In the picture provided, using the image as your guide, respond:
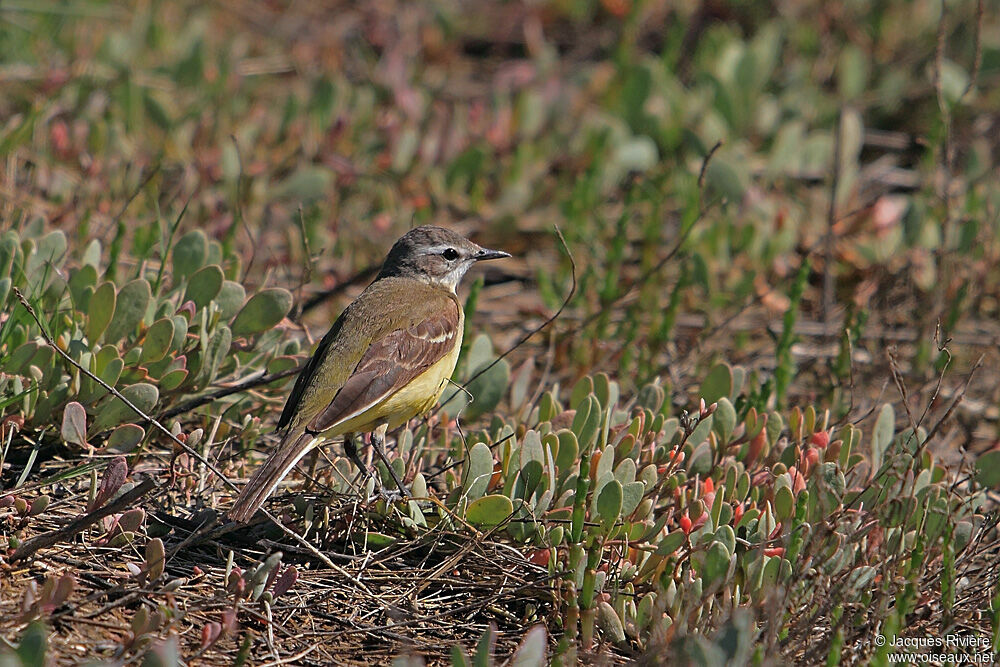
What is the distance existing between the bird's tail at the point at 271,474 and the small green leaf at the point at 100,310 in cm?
103

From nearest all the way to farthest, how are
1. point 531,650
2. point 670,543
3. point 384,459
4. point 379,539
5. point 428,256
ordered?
point 531,650, point 670,543, point 379,539, point 384,459, point 428,256

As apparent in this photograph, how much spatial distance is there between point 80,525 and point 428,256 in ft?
8.23

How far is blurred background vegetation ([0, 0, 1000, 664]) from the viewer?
5812 millimetres

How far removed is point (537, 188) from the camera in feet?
26.8

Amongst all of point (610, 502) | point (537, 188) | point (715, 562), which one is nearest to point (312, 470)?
point (610, 502)

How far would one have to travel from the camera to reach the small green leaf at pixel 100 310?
5.05 metres

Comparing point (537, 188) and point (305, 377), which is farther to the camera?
point (537, 188)

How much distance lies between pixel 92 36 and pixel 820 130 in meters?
5.66

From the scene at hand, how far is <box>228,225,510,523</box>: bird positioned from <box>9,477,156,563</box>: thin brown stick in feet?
1.16

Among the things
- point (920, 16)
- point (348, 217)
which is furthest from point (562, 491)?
point (920, 16)

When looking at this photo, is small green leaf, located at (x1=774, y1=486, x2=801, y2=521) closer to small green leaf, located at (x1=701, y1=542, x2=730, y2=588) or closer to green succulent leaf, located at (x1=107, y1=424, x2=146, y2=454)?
small green leaf, located at (x1=701, y1=542, x2=730, y2=588)

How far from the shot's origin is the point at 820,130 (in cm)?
896

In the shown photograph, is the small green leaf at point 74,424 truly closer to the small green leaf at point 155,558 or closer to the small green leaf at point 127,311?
the small green leaf at point 127,311

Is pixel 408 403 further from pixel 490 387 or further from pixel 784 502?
pixel 784 502
